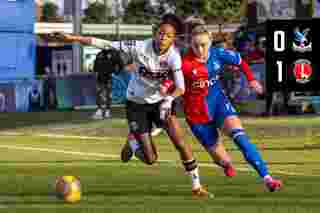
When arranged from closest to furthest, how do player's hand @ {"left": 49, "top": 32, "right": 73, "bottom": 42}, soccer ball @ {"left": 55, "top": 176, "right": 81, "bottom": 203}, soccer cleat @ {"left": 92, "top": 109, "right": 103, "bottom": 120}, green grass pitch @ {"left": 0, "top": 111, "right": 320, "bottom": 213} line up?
green grass pitch @ {"left": 0, "top": 111, "right": 320, "bottom": 213}
soccer ball @ {"left": 55, "top": 176, "right": 81, "bottom": 203}
player's hand @ {"left": 49, "top": 32, "right": 73, "bottom": 42}
soccer cleat @ {"left": 92, "top": 109, "right": 103, "bottom": 120}

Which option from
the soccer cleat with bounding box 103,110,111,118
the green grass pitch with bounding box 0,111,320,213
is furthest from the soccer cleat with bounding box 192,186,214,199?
the soccer cleat with bounding box 103,110,111,118

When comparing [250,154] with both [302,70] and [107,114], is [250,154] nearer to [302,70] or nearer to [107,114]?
[302,70]

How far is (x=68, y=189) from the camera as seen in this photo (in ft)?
39.1

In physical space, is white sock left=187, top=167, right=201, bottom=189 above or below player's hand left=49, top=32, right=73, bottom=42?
below

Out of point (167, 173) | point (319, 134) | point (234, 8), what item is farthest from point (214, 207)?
point (234, 8)

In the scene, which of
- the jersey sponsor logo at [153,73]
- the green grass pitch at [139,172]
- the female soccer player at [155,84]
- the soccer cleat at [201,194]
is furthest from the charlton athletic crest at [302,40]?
the soccer cleat at [201,194]

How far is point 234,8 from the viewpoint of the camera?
7325 centimetres

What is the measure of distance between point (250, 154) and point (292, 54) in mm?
12809

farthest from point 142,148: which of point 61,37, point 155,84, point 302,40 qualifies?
point 302,40

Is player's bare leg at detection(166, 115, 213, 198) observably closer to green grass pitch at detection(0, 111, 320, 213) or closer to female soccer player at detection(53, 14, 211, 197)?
female soccer player at detection(53, 14, 211, 197)

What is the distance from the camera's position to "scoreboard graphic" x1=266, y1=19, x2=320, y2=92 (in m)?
24.9

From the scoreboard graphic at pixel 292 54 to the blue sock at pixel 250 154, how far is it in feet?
39.8

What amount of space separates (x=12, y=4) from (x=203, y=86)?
3160cm

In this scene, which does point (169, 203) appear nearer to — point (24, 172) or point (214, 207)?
point (214, 207)
